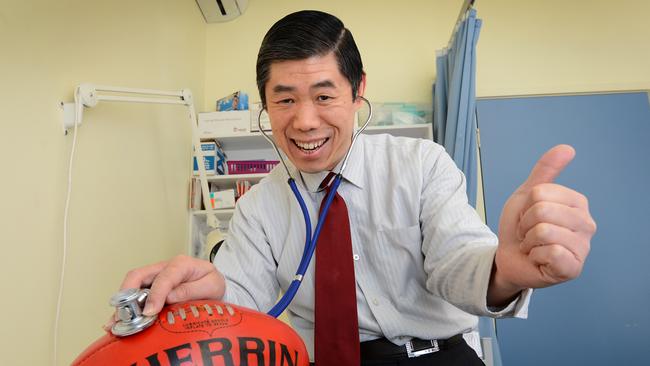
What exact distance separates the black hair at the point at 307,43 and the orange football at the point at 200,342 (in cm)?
56

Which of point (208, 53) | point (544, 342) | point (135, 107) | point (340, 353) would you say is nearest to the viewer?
point (340, 353)

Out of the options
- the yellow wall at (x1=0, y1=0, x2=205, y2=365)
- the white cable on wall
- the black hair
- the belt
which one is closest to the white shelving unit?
the yellow wall at (x1=0, y1=0, x2=205, y2=365)

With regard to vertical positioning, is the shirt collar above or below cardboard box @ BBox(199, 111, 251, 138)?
below

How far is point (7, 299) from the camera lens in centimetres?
99

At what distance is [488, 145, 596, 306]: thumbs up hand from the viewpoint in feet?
1.56

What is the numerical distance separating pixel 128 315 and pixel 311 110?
552mm

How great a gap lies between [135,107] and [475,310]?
4.86ft

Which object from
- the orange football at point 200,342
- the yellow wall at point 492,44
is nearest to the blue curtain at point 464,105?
the yellow wall at point 492,44

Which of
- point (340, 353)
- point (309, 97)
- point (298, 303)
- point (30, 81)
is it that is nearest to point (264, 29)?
point (30, 81)

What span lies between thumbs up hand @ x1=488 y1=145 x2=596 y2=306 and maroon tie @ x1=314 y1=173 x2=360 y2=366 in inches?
14.5

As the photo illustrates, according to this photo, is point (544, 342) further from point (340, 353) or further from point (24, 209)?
point (24, 209)

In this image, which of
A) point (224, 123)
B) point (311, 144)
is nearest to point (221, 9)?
point (224, 123)

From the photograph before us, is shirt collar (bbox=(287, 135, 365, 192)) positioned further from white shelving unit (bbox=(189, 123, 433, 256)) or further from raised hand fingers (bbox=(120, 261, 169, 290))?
white shelving unit (bbox=(189, 123, 433, 256))

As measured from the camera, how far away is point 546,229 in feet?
1.55
